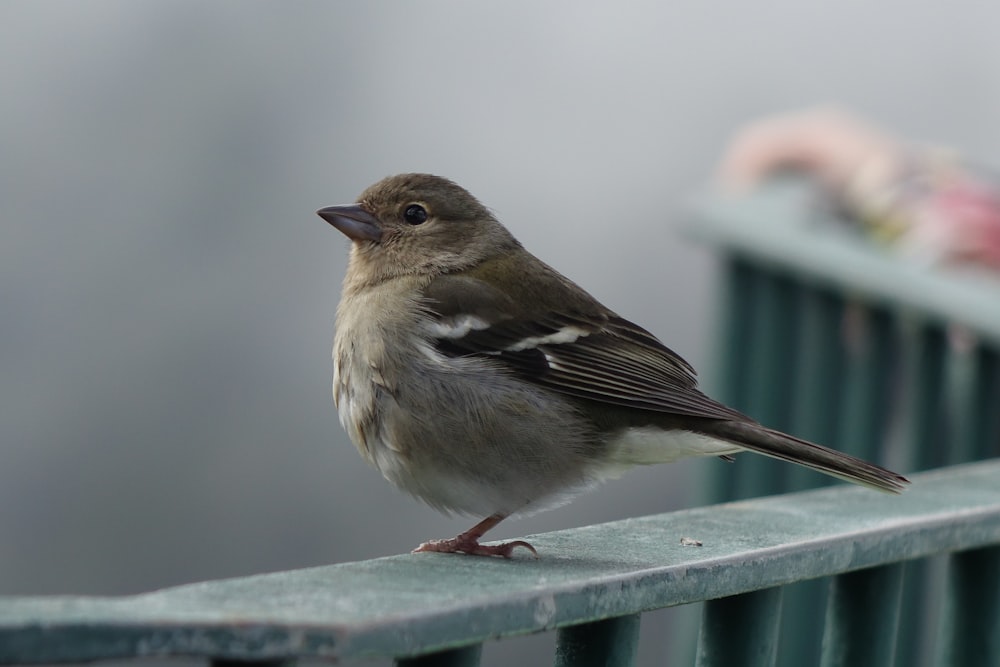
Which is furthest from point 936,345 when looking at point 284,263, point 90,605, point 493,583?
point 284,263

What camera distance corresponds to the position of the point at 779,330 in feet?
14.3

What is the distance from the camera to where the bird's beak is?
3156 mm

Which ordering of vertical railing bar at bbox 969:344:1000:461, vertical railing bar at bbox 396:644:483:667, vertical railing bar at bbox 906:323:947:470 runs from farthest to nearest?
vertical railing bar at bbox 906:323:947:470 < vertical railing bar at bbox 969:344:1000:461 < vertical railing bar at bbox 396:644:483:667

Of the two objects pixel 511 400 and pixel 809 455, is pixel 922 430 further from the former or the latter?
pixel 511 400

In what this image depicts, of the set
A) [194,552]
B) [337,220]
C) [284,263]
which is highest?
[337,220]

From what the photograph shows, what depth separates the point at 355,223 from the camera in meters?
3.16

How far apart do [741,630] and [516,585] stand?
0.41 m

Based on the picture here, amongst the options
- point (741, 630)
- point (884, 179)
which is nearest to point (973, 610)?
point (741, 630)

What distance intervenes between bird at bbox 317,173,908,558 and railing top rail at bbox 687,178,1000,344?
3.55ft

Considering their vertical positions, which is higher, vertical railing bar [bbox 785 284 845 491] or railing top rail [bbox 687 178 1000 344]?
railing top rail [bbox 687 178 1000 344]

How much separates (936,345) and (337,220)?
162cm

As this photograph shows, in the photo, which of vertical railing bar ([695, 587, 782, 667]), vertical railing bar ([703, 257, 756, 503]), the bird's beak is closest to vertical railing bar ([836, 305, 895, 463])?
vertical railing bar ([703, 257, 756, 503])

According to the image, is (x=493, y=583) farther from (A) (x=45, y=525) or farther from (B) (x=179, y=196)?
(B) (x=179, y=196)

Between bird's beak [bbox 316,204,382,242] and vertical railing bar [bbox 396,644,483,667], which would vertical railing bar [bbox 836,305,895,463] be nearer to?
bird's beak [bbox 316,204,382,242]
